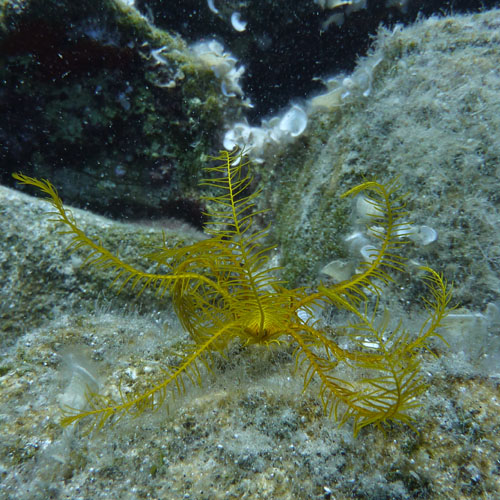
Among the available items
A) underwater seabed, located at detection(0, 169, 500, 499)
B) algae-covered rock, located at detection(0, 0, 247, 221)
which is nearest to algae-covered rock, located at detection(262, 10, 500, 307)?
underwater seabed, located at detection(0, 169, 500, 499)

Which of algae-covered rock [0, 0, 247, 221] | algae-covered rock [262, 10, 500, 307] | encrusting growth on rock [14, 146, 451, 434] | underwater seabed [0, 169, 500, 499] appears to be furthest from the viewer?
algae-covered rock [0, 0, 247, 221]

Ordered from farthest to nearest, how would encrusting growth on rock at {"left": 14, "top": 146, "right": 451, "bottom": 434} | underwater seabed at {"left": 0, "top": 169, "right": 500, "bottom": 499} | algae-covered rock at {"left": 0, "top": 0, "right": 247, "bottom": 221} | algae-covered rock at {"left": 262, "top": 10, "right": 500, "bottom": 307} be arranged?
algae-covered rock at {"left": 0, "top": 0, "right": 247, "bottom": 221} < algae-covered rock at {"left": 262, "top": 10, "right": 500, "bottom": 307} < encrusting growth on rock at {"left": 14, "top": 146, "right": 451, "bottom": 434} < underwater seabed at {"left": 0, "top": 169, "right": 500, "bottom": 499}

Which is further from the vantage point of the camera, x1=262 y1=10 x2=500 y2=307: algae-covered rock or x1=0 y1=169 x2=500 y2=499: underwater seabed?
x1=262 y1=10 x2=500 y2=307: algae-covered rock

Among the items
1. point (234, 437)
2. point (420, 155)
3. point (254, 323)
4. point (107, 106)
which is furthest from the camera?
point (107, 106)

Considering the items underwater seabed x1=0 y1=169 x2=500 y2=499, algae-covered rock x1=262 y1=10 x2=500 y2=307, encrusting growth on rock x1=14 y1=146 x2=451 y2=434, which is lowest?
underwater seabed x1=0 y1=169 x2=500 y2=499

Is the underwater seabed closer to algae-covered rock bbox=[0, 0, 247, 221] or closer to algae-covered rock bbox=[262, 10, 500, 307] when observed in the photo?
algae-covered rock bbox=[262, 10, 500, 307]

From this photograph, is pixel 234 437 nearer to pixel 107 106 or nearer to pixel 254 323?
pixel 254 323

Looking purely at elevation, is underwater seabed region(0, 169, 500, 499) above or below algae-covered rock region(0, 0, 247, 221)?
below

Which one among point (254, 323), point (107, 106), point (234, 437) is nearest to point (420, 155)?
point (254, 323)

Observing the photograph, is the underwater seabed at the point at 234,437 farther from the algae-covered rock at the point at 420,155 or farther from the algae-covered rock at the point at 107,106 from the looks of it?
the algae-covered rock at the point at 107,106

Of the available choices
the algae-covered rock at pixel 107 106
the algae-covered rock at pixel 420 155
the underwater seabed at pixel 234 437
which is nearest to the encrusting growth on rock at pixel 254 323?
the underwater seabed at pixel 234 437

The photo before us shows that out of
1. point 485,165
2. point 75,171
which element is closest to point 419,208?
point 485,165
